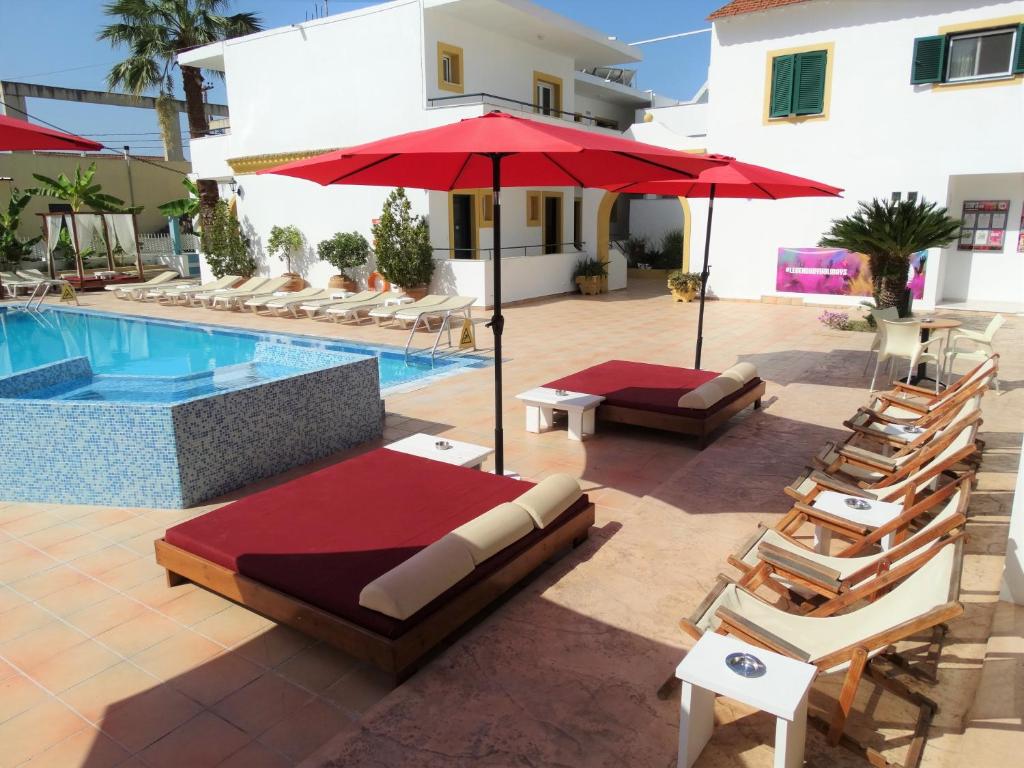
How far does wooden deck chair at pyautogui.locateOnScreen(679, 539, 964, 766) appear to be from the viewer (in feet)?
9.34

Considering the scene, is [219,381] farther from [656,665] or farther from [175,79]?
[175,79]

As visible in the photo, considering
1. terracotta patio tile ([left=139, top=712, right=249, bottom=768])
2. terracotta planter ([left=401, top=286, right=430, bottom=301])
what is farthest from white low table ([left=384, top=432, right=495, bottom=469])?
terracotta planter ([left=401, top=286, right=430, bottom=301])

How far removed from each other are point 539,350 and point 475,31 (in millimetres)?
11091

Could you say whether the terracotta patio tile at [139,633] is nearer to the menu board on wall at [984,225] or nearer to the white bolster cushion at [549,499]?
the white bolster cushion at [549,499]

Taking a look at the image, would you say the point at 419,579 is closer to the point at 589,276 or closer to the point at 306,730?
the point at 306,730

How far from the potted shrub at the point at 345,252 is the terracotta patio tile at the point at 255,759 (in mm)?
16654

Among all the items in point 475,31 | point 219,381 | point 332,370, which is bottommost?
point 219,381

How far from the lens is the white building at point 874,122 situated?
15.6 m

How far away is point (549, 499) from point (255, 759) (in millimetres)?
2186

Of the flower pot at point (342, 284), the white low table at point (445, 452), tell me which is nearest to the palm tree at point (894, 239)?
the white low table at point (445, 452)

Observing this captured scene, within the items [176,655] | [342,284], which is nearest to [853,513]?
[176,655]

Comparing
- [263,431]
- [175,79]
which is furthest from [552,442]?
[175,79]

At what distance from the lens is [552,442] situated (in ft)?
24.2

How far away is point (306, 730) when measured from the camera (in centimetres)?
326
